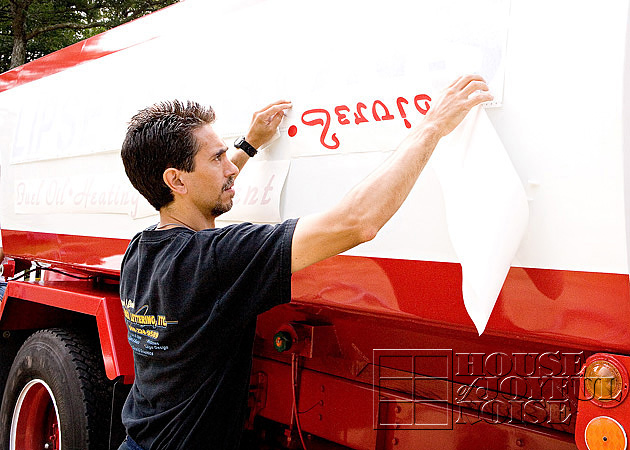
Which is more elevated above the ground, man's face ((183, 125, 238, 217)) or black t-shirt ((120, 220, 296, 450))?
man's face ((183, 125, 238, 217))

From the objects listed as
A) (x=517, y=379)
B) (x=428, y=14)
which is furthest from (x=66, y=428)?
(x=428, y=14)

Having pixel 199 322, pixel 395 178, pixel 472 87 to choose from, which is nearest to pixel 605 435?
pixel 395 178

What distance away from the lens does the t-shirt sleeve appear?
5.62 ft

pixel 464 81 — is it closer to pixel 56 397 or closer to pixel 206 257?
pixel 206 257

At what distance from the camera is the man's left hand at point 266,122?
6.99ft

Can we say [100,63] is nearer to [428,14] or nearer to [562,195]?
[428,14]

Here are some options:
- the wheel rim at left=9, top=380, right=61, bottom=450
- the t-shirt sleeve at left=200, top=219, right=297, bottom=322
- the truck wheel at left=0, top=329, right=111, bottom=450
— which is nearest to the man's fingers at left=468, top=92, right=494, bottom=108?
the t-shirt sleeve at left=200, top=219, right=297, bottom=322

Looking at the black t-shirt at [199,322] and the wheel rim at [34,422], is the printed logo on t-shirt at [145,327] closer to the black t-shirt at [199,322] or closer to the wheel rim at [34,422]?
the black t-shirt at [199,322]

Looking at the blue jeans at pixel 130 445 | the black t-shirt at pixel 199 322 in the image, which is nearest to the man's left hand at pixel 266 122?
the black t-shirt at pixel 199 322

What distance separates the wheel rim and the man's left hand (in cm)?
204

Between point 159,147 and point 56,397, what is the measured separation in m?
1.74

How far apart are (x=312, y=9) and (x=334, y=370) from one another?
1.36 metres

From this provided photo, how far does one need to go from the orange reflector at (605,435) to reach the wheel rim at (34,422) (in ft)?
9.17

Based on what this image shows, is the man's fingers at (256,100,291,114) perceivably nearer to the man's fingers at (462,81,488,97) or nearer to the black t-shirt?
the black t-shirt
